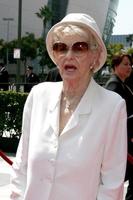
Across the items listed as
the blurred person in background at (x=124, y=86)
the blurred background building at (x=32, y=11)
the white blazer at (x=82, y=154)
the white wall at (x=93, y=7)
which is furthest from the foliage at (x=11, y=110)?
the white wall at (x=93, y=7)

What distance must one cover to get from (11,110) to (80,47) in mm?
7249

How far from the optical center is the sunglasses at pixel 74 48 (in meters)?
2.32

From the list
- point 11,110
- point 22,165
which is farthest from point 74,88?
point 11,110

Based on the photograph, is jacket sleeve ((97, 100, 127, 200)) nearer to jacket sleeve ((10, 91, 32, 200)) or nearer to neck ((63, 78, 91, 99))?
neck ((63, 78, 91, 99))

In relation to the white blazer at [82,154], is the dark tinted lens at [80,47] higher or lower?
higher

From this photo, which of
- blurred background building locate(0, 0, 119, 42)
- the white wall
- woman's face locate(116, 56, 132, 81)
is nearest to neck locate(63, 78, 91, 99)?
woman's face locate(116, 56, 132, 81)

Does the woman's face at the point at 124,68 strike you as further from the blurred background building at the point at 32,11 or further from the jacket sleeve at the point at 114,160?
the blurred background building at the point at 32,11

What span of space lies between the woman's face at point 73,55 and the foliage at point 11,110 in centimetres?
705

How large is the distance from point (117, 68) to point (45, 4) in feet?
269

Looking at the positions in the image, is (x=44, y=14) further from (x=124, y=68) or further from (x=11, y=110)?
(x=124, y=68)

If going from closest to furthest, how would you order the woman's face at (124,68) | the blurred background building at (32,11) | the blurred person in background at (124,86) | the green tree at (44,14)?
1. the blurred person in background at (124,86)
2. the woman's face at (124,68)
3. the green tree at (44,14)
4. the blurred background building at (32,11)

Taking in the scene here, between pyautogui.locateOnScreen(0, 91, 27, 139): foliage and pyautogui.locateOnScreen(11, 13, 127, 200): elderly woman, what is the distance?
6.96m

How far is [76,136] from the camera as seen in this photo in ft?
Result: 7.59

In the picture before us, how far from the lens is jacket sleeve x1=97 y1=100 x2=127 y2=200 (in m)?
2.29
